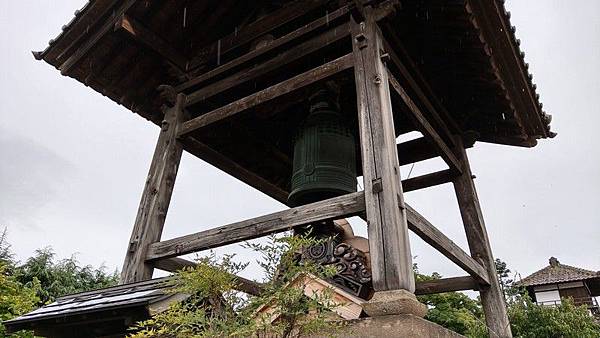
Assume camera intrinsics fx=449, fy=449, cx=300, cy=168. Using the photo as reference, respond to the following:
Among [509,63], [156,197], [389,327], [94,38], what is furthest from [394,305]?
[94,38]

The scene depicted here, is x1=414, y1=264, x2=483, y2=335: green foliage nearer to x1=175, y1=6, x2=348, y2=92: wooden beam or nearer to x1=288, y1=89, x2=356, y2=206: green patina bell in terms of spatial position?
x1=288, y1=89, x2=356, y2=206: green patina bell

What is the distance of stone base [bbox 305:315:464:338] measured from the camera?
2.20 meters

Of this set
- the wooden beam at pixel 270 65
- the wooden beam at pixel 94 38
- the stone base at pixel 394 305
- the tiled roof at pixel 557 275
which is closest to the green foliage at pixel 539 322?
the tiled roof at pixel 557 275

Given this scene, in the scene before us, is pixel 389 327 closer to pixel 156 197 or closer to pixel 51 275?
pixel 156 197

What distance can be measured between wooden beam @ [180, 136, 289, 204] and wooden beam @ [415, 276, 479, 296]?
2.14 meters

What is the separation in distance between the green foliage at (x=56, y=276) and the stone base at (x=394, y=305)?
11.7 m

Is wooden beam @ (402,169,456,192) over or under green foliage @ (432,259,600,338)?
under

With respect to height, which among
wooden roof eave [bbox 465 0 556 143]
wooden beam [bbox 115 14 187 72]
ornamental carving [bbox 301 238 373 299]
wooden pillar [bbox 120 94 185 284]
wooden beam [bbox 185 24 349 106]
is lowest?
ornamental carving [bbox 301 238 373 299]

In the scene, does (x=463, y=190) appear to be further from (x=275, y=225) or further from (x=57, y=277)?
(x=57, y=277)

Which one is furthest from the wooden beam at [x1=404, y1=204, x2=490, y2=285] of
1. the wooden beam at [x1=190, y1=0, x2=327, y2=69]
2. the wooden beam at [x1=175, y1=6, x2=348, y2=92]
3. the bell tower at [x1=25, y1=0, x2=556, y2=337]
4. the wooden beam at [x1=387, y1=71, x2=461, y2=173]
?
the wooden beam at [x1=190, y1=0, x2=327, y2=69]

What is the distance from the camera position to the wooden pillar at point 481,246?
4105mm

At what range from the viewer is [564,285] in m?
19.5

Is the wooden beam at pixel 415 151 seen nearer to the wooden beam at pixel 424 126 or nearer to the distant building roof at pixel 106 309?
the wooden beam at pixel 424 126

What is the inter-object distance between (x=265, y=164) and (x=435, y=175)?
7.13 feet
